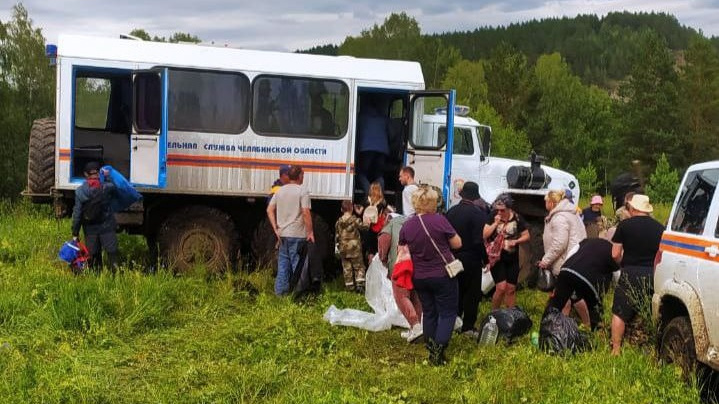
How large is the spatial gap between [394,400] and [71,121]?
609 cm

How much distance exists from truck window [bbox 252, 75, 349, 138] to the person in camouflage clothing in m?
1.36

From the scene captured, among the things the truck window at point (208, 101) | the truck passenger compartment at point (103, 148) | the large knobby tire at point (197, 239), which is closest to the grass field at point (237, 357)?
the large knobby tire at point (197, 239)

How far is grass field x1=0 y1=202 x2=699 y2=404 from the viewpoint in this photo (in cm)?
551

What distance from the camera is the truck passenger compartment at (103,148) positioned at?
9945 mm

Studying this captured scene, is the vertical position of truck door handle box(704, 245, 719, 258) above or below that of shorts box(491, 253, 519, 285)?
above

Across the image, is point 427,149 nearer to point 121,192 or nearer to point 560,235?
point 560,235

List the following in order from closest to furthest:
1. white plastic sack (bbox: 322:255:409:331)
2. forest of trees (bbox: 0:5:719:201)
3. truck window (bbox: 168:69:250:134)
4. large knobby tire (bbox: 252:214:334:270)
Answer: white plastic sack (bbox: 322:255:409:331) → truck window (bbox: 168:69:250:134) → large knobby tire (bbox: 252:214:334:270) → forest of trees (bbox: 0:5:719:201)

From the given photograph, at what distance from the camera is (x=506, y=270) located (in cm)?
835

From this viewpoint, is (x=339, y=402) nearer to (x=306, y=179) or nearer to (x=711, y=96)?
(x=306, y=179)

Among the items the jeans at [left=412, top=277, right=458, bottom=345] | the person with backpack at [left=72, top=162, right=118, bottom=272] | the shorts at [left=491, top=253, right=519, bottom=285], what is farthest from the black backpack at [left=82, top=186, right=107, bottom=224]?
the shorts at [left=491, top=253, right=519, bottom=285]

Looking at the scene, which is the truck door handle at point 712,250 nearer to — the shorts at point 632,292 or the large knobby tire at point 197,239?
the shorts at point 632,292

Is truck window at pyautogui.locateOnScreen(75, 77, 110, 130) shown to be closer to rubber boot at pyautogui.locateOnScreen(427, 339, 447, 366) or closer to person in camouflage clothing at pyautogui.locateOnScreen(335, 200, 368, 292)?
person in camouflage clothing at pyautogui.locateOnScreen(335, 200, 368, 292)

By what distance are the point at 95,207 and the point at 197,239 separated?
5.14 ft

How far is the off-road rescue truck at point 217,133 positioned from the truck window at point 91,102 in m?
0.02
